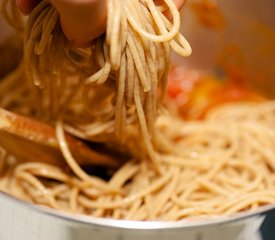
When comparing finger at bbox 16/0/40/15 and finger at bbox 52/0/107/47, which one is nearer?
finger at bbox 52/0/107/47

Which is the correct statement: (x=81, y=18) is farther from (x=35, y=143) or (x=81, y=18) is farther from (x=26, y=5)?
(x=35, y=143)

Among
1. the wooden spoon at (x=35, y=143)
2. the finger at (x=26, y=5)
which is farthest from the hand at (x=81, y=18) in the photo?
the wooden spoon at (x=35, y=143)

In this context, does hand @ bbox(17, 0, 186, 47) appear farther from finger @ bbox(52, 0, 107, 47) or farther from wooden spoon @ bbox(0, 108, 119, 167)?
wooden spoon @ bbox(0, 108, 119, 167)

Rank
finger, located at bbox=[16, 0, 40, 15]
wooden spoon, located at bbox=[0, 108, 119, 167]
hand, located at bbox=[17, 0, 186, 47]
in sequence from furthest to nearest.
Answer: wooden spoon, located at bbox=[0, 108, 119, 167] → finger, located at bbox=[16, 0, 40, 15] → hand, located at bbox=[17, 0, 186, 47]

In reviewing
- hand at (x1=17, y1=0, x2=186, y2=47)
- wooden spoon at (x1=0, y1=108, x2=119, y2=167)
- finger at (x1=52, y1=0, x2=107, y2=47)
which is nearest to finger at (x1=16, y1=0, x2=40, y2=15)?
hand at (x1=17, y1=0, x2=186, y2=47)

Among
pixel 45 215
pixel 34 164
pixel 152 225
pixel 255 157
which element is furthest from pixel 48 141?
pixel 255 157

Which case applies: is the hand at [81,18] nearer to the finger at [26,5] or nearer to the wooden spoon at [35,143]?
the finger at [26,5]

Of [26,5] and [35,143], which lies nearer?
[26,5]

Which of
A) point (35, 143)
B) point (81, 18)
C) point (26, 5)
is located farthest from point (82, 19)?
point (35, 143)

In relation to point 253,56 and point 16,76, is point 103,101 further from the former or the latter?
point 253,56
